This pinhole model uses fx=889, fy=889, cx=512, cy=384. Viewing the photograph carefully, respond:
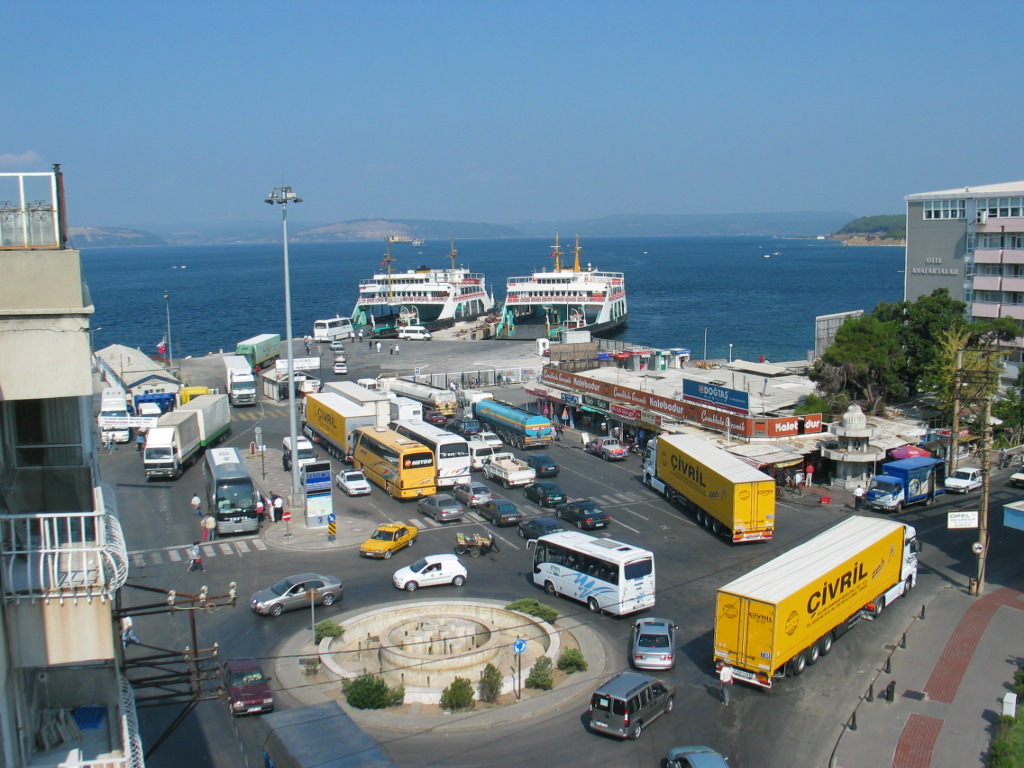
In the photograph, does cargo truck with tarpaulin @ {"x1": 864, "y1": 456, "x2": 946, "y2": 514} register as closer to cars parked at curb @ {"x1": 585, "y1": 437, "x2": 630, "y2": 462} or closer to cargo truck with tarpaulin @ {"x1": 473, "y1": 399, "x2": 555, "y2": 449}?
cars parked at curb @ {"x1": 585, "y1": 437, "x2": 630, "y2": 462}

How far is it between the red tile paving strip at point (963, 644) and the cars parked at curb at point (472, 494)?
15603 millimetres

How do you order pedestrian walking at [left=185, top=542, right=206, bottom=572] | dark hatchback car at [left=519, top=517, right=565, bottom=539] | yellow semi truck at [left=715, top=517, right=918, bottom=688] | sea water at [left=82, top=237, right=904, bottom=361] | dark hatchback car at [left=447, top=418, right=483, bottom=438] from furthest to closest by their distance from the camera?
sea water at [left=82, top=237, right=904, bottom=361]
dark hatchback car at [left=447, top=418, right=483, bottom=438]
dark hatchback car at [left=519, top=517, right=565, bottom=539]
pedestrian walking at [left=185, top=542, right=206, bottom=572]
yellow semi truck at [left=715, top=517, right=918, bottom=688]

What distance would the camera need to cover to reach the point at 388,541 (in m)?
26.6

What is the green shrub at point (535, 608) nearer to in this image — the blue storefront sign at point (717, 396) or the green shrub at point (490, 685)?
the green shrub at point (490, 685)

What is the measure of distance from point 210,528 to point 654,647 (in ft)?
51.2

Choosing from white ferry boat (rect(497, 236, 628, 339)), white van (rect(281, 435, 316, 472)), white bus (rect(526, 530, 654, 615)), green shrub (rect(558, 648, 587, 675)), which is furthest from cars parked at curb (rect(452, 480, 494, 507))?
white ferry boat (rect(497, 236, 628, 339))

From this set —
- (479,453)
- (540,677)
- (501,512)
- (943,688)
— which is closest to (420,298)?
(479,453)

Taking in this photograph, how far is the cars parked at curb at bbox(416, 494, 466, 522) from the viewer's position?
29969 millimetres

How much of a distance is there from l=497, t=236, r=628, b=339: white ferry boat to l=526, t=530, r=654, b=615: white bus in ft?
202

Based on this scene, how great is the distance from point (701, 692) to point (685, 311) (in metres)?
109

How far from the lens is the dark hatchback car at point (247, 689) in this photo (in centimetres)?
1675

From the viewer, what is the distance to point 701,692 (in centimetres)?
1788

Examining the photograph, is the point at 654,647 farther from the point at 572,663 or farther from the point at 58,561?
the point at 58,561

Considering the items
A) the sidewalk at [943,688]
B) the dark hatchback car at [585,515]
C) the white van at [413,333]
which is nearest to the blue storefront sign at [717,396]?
the dark hatchback car at [585,515]
